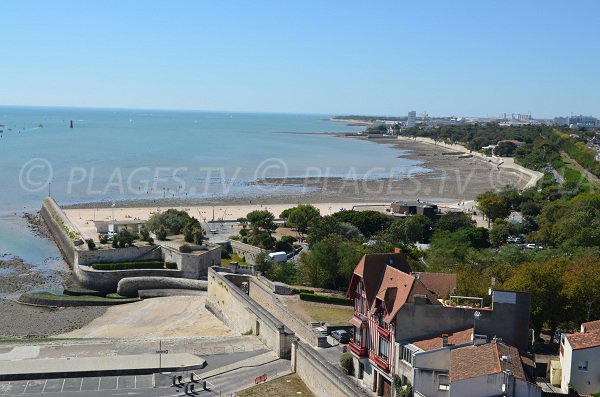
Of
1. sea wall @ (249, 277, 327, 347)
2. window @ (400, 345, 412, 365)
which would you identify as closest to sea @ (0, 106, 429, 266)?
sea wall @ (249, 277, 327, 347)

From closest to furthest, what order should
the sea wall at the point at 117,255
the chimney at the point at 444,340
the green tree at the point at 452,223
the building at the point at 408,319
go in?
the chimney at the point at 444,340
the building at the point at 408,319
the sea wall at the point at 117,255
the green tree at the point at 452,223

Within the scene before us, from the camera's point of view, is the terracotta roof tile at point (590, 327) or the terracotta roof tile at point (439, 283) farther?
the terracotta roof tile at point (439, 283)

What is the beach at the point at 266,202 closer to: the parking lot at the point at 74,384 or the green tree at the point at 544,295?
the parking lot at the point at 74,384

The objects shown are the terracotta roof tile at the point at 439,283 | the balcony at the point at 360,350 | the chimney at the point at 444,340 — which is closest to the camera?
the chimney at the point at 444,340

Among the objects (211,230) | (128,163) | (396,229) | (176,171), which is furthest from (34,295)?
(128,163)

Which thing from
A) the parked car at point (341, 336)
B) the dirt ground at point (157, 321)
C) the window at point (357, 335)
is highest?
the window at point (357, 335)

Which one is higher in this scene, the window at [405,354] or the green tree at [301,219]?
the window at [405,354]

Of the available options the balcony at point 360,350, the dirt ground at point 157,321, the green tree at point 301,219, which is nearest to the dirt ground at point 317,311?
the dirt ground at point 157,321
